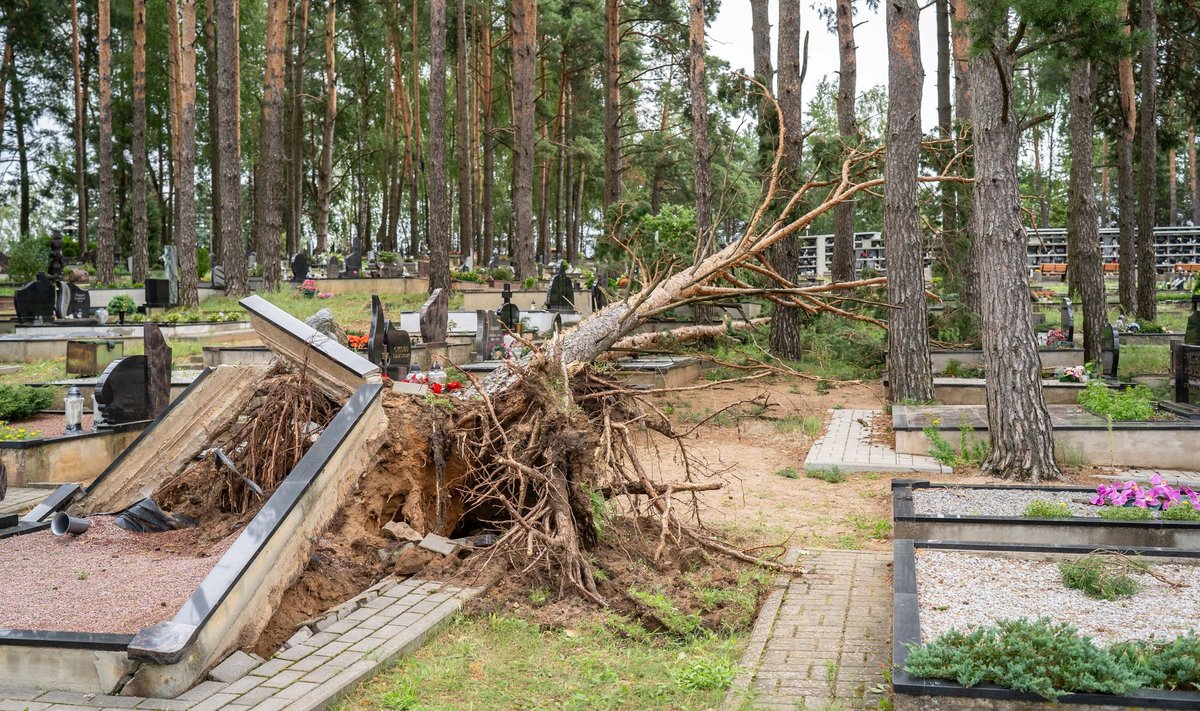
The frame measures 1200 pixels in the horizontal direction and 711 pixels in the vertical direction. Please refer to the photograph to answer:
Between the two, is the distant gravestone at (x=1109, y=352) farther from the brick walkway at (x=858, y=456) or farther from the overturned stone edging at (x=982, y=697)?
the overturned stone edging at (x=982, y=697)

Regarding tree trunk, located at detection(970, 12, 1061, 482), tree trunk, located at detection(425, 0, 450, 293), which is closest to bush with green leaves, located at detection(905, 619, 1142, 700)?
tree trunk, located at detection(970, 12, 1061, 482)

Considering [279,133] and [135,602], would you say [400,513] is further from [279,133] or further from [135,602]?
[279,133]

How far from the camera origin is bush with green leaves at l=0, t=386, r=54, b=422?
459 inches

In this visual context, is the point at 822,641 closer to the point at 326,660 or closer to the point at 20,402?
the point at 326,660

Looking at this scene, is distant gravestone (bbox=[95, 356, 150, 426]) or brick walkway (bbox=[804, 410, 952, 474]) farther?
distant gravestone (bbox=[95, 356, 150, 426])

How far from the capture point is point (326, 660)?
5062 millimetres

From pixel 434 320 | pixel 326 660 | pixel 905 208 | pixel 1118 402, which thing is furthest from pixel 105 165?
pixel 326 660

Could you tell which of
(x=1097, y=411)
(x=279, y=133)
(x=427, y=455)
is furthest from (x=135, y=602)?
(x=279, y=133)

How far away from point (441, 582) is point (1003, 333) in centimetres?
549

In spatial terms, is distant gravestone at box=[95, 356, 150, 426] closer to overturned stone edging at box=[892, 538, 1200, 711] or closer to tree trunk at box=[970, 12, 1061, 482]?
tree trunk at box=[970, 12, 1061, 482]

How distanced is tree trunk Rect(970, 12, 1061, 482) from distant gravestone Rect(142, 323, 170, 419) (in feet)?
26.9

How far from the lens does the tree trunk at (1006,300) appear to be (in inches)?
350

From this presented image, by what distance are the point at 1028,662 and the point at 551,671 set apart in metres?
2.32

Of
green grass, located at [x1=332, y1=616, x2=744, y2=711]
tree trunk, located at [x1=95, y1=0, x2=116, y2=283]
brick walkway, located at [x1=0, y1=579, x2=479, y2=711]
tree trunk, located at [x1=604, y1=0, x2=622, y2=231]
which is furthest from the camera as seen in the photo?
tree trunk, located at [x1=95, y1=0, x2=116, y2=283]
